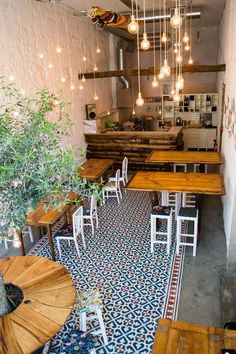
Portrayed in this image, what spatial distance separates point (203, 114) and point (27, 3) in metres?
7.47

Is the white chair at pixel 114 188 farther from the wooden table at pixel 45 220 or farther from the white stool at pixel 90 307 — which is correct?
the white stool at pixel 90 307

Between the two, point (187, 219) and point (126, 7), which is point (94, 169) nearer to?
point (187, 219)

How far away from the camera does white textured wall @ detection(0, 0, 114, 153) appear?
5578 mm

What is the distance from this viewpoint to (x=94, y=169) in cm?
727

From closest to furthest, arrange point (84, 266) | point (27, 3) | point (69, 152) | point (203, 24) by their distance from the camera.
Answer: point (69, 152), point (84, 266), point (27, 3), point (203, 24)

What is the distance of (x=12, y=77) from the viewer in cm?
561

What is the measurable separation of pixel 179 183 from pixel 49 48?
14.4 ft

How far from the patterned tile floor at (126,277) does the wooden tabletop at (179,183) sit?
100 cm

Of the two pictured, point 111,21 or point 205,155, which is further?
point 205,155

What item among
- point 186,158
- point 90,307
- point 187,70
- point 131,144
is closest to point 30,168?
point 90,307

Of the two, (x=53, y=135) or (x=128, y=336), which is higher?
(x=53, y=135)

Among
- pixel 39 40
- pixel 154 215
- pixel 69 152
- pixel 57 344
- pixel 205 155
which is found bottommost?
pixel 57 344

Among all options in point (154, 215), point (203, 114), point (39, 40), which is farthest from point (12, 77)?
point (203, 114)

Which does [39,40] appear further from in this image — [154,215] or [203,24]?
[203,24]
